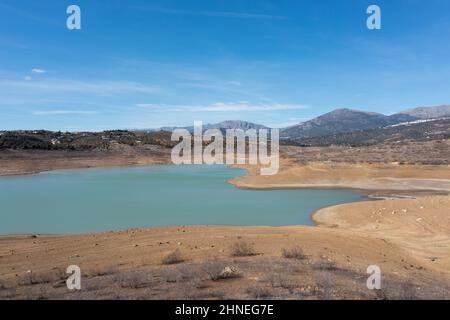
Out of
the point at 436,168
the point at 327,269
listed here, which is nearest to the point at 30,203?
the point at 327,269

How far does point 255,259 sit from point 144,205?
60.5 feet

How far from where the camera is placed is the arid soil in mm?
8484

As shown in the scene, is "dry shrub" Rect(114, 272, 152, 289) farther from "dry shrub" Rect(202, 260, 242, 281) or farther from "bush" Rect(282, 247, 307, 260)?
"bush" Rect(282, 247, 307, 260)

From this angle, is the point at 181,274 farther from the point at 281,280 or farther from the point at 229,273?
the point at 281,280

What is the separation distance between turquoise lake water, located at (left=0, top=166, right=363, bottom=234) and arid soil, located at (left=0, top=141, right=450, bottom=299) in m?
3.55

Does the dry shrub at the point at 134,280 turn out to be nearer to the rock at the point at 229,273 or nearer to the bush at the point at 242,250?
the rock at the point at 229,273

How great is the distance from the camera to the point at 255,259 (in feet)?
39.9

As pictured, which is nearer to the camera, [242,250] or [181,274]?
[181,274]

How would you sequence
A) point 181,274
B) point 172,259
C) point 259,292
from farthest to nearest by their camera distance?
1. point 172,259
2. point 181,274
3. point 259,292

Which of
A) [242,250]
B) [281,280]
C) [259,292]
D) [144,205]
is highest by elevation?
[259,292]

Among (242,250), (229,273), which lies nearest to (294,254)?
(242,250)

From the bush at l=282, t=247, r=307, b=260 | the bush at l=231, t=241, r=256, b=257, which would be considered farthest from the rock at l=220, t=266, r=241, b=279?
the bush at l=231, t=241, r=256, b=257

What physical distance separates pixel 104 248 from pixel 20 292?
249 inches

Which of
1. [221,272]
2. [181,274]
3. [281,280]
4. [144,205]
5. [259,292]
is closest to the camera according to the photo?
[259,292]
